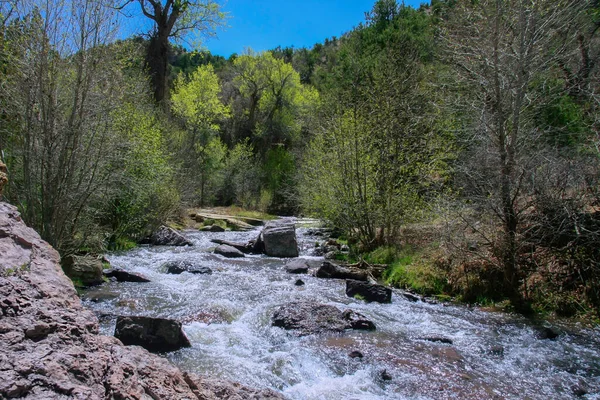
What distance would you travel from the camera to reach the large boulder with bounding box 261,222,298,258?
591 inches

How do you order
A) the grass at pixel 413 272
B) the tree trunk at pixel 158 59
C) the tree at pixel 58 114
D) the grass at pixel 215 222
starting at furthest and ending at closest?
the grass at pixel 215 222 → the tree trunk at pixel 158 59 → the grass at pixel 413 272 → the tree at pixel 58 114

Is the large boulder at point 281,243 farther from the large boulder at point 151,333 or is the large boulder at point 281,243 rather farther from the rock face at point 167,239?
the large boulder at point 151,333

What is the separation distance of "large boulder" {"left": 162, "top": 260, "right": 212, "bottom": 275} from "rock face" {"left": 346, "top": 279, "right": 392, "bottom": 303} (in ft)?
13.0

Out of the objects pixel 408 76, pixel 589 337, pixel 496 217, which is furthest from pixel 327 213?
pixel 589 337

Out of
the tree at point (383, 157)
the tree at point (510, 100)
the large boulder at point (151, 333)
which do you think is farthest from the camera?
the tree at point (383, 157)

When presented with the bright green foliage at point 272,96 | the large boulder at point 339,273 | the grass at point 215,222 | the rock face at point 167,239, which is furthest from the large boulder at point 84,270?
the bright green foliage at point 272,96

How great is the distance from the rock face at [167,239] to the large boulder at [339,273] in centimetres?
635

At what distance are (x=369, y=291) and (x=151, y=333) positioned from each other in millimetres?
4986

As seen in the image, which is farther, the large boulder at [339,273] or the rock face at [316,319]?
the large boulder at [339,273]

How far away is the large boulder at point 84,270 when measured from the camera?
28.6ft

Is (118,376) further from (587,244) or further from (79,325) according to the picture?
(587,244)

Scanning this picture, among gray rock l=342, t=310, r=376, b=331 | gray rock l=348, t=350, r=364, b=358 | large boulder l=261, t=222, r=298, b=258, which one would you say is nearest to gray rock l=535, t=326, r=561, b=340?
gray rock l=342, t=310, r=376, b=331

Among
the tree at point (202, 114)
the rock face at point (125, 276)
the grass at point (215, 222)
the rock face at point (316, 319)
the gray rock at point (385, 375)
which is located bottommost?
the rock face at point (125, 276)

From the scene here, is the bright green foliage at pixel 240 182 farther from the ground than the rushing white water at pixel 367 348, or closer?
farther from the ground
